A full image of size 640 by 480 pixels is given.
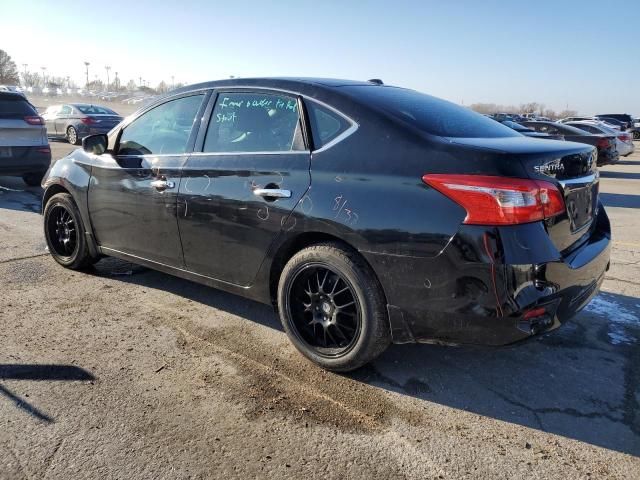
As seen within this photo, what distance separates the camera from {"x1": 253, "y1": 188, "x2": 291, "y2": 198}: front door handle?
3.18 metres

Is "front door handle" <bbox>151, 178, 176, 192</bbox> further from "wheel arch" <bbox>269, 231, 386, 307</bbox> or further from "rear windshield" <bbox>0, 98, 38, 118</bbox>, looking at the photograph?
"rear windshield" <bbox>0, 98, 38, 118</bbox>

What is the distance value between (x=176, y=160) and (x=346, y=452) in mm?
2439

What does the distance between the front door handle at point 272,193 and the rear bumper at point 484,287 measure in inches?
26.7

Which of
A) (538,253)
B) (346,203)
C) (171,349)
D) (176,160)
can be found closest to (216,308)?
(171,349)

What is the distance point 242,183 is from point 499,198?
165 cm

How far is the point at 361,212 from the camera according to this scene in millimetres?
2861

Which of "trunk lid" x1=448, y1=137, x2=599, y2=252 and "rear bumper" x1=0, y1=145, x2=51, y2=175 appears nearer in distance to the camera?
"trunk lid" x1=448, y1=137, x2=599, y2=252

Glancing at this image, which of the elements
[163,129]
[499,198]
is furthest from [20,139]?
[499,198]

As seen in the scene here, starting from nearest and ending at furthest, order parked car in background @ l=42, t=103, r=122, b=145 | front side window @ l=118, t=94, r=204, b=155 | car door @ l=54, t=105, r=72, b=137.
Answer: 1. front side window @ l=118, t=94, r=204, b=155
2. parked car in background @ l=42, t=103, r=122, b=145
3. car door @ l=54, t=105, r=72, b=137

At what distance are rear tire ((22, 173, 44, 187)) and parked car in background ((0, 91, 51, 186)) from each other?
24.3 inches

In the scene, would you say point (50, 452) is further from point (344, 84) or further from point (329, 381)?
point (344, 84)

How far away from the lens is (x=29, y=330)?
3.70m

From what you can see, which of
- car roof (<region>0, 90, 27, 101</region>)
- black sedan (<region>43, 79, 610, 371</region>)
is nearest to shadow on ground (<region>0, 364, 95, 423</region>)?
black sedan (<region>43, 79, 610, 371</region>)

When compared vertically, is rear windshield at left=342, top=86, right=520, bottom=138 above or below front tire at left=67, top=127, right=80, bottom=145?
above
